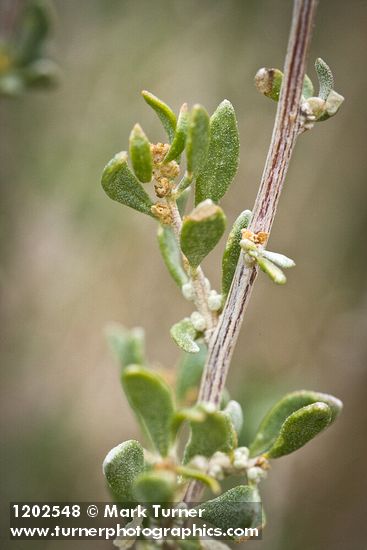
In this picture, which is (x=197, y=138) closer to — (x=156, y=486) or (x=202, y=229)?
(x=202, y=229)

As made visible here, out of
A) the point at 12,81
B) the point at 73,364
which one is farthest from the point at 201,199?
the point at 73,364

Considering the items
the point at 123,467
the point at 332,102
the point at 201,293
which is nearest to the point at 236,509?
the point at 123,467

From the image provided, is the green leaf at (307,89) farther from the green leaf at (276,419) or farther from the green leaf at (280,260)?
the green leaf at (276,419)

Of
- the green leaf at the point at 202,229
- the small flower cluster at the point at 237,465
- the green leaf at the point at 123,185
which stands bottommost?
the small flower cluster at the point at 237,465

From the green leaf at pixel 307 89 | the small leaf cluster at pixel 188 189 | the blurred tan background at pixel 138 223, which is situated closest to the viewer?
the small leaf cluster at pixel 188 189

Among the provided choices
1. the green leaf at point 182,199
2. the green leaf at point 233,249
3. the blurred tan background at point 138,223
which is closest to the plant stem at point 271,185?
the green leaf at point 233,249

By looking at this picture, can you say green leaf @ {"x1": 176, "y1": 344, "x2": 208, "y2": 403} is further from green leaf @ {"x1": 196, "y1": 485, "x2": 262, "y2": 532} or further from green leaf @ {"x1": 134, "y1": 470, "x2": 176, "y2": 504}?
green leaf @ {"x1": 134, "y1": 470, "x2": 176, "y2": 504}
